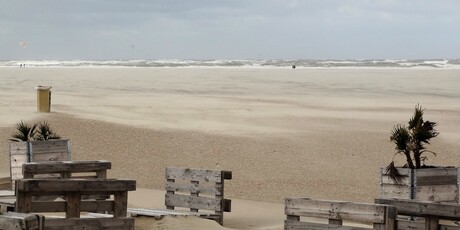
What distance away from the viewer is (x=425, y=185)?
12062mm

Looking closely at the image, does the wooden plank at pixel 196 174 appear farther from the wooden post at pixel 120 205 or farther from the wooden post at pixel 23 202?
the wooden post at pixel 23 202

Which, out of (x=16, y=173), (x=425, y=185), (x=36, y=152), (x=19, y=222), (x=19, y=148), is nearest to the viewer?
(x=19, y=222)

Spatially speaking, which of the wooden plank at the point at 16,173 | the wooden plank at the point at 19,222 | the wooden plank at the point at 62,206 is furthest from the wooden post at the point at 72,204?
the wooden plank at the point at 16,173

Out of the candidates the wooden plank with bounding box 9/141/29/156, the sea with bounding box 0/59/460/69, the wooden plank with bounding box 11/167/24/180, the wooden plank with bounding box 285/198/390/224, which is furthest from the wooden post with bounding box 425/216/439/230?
the sea with bounding box 0/59/460/69

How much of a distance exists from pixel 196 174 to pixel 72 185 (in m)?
3.70

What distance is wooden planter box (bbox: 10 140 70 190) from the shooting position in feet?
45.4

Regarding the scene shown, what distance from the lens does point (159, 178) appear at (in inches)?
708

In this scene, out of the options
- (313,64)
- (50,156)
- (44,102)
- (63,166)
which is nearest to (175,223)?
(63,166)

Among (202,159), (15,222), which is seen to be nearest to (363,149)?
(202,159)

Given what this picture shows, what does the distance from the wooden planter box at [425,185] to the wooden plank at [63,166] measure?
3.86 meters

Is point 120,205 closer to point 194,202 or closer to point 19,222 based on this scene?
point 19,222

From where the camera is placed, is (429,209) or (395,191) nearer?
(429,209)

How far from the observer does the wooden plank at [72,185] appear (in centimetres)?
934

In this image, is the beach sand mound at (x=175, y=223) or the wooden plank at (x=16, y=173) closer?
the beach sand mound at (x=175, y=223)
